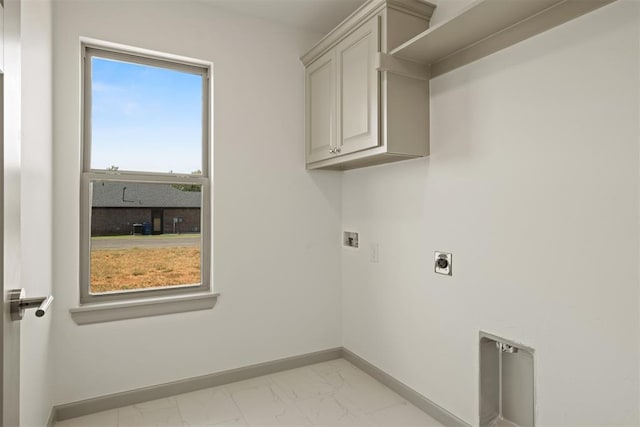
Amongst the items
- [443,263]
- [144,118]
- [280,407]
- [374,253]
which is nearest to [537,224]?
[443,263]

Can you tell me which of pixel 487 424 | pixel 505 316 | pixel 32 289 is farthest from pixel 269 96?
pixel 487 424

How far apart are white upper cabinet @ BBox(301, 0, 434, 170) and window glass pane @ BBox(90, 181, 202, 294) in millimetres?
1094

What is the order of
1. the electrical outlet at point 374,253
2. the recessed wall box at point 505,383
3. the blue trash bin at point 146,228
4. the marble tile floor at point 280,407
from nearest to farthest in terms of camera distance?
the recessed wall box at point 505,383 → the marble tile floor at point 280,407 → the blue trash bin at point 146,228 → the electrical outlet at point 374,253

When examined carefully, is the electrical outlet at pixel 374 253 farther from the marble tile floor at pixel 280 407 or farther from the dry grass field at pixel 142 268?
the dry grass field at pixel 142 268

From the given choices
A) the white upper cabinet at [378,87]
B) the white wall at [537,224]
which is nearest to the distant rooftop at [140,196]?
the white upper cabinet at [378,87]

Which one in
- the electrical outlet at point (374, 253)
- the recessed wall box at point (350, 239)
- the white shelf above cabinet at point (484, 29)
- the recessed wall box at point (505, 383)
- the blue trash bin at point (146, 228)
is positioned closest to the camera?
the white shelf above cabinet at point (484, 29)

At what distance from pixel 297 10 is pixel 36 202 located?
1.93 metres

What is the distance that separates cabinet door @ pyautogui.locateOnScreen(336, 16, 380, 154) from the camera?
2.09 m

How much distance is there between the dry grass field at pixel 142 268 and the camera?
7.69 feet

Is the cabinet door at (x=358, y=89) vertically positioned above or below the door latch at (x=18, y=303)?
above

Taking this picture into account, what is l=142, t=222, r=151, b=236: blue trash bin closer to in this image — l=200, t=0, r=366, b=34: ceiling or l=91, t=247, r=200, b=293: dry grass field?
l=91, t=247, r=200, b=293: dry grass field

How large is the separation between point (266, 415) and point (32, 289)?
1.37 meters

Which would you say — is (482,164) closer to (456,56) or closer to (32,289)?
(456,56)

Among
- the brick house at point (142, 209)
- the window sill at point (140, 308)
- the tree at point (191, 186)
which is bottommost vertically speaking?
the window sill at point (140, 308)
